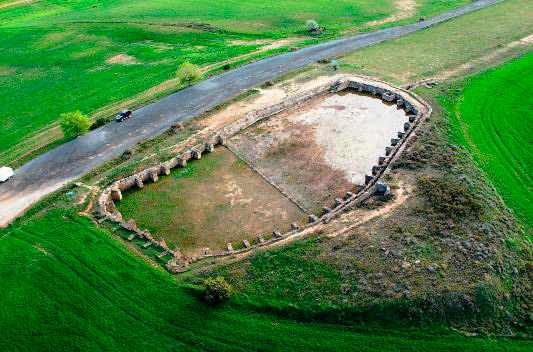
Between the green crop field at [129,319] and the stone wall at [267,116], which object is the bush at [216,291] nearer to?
the green crop field at [129,319]

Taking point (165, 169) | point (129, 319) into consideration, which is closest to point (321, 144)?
point (165, 169)

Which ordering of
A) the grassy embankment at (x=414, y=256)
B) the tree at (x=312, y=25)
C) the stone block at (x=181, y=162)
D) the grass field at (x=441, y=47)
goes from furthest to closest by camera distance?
the tree at (x=312, y=25), the grass field at (x=441, y=47), the stone block at (x=181, y=162), the grassy embankment at (x=414, y=256)

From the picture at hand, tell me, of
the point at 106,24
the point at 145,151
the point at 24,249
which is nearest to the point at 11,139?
the point at 145,151

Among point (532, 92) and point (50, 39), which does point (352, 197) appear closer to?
point (532, 92)

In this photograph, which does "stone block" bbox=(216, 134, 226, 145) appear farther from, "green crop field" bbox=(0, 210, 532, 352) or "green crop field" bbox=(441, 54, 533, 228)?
"green crop field" bbox=(441, 54, 533, 228)

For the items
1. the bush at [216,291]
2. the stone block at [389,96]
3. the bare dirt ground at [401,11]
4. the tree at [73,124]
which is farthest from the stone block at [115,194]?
the bare dirt ground at [401,11]

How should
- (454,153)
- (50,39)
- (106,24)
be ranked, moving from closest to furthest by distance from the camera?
(454,153)
(50,39)
(106,24)
